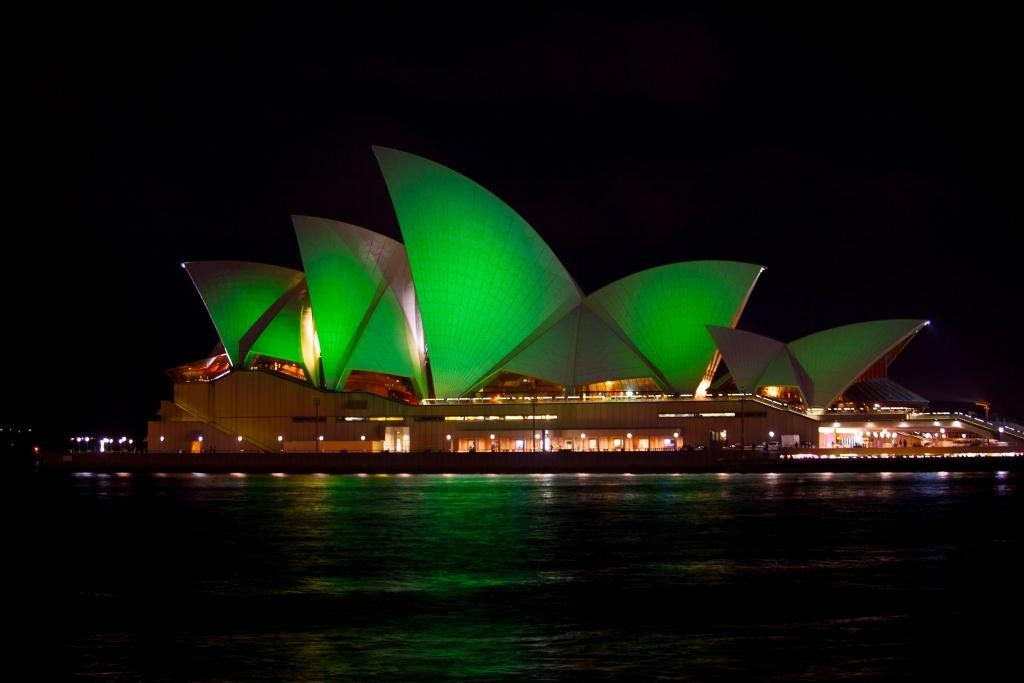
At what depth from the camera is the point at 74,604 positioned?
19.9 meters

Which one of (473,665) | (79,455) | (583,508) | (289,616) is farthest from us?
(79,455)

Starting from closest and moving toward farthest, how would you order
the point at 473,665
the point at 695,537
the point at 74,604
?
1. the point at 473,665
2. the point at 74,604
3. the point at 695,537

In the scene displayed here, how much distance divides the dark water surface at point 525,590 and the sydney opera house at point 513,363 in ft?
85.9

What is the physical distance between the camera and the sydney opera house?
64312mm

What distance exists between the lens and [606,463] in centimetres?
6353

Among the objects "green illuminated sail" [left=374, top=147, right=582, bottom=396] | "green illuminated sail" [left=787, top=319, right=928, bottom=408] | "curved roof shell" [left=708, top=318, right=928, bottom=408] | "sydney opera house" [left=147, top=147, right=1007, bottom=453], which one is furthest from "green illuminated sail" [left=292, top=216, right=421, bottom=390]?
"green illuminated sail" [left=787, top=319, right=928, bottom=408]

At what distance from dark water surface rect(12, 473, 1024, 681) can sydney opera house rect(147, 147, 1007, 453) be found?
26197 mm

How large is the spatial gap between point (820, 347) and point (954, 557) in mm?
43191

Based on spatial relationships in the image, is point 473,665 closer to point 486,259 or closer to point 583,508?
point 583,508

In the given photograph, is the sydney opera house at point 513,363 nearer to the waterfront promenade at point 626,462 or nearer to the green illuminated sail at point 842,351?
the green illuminated sail at point 842,351

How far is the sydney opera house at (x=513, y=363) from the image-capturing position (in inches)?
2532

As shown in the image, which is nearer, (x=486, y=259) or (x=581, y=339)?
(x=486, y=259)

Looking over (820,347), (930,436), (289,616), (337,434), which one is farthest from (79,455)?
(289,616)

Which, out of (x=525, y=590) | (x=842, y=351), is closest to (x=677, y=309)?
(x=842, y=351)
